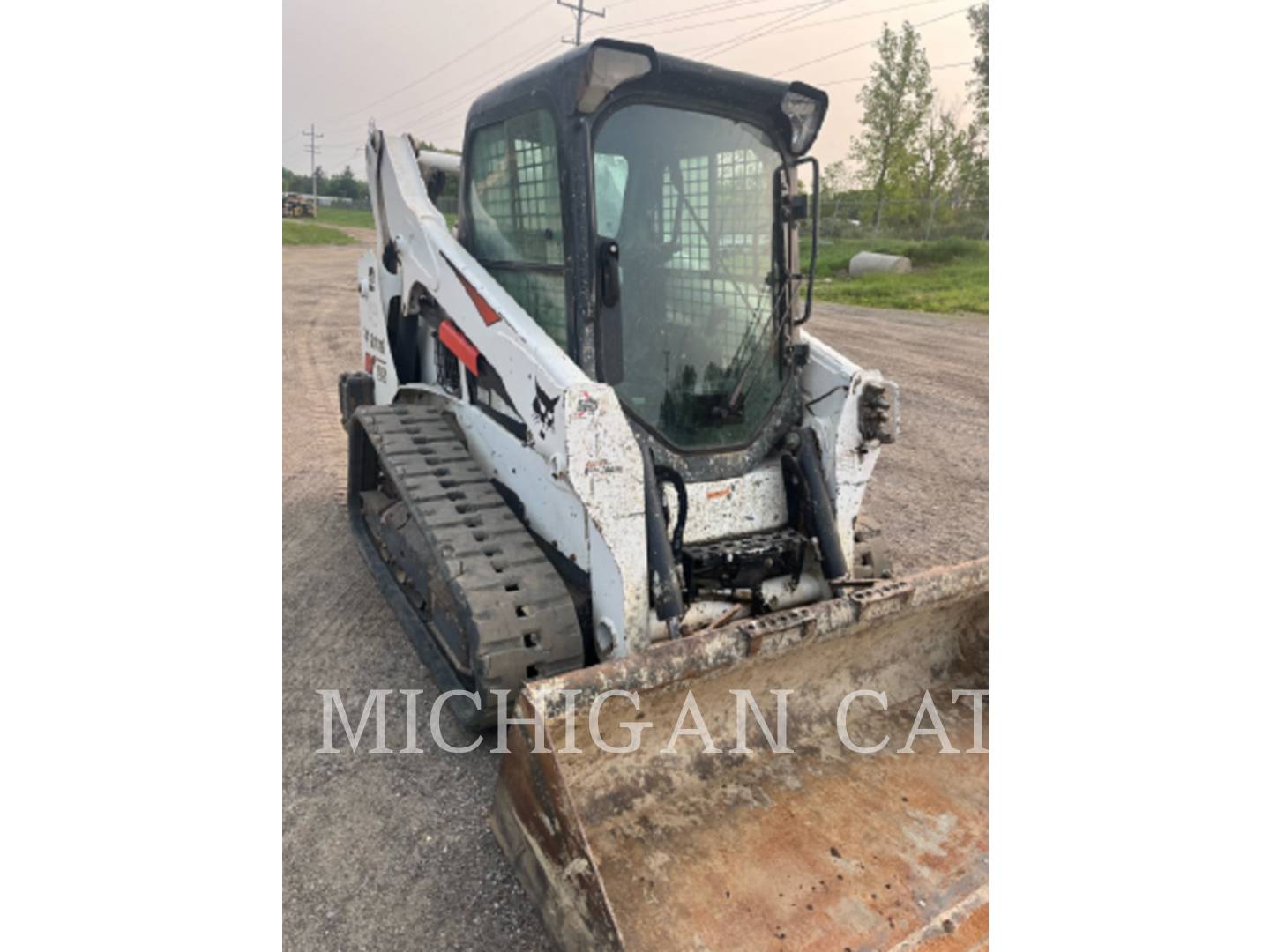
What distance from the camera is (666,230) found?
3.13m

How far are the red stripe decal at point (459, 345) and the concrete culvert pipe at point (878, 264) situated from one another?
60.6 ft

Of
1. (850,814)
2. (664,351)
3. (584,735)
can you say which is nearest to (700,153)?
(664,351)

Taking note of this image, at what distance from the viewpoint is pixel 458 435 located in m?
3.89

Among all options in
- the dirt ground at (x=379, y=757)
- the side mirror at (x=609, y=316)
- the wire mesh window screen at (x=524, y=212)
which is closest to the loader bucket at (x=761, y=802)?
the dirt ground at (x=379, y=757)

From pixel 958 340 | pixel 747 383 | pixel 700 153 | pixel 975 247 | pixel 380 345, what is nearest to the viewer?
pixel 700 153

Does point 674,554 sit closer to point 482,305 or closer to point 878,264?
point 482,305

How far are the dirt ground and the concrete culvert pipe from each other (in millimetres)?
13992

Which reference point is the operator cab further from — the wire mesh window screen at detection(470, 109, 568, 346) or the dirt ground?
the dirt ground

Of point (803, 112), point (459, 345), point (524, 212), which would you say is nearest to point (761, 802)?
point (459, 345)

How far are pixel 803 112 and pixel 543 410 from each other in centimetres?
153

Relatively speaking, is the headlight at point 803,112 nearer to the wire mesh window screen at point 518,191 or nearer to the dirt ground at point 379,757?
the wire mesh window screen at point 518,191

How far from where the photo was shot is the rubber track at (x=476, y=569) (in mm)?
2691

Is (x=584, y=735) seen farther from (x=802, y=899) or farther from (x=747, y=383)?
(x=747, y=383)

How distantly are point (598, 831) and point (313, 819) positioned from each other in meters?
0.92
